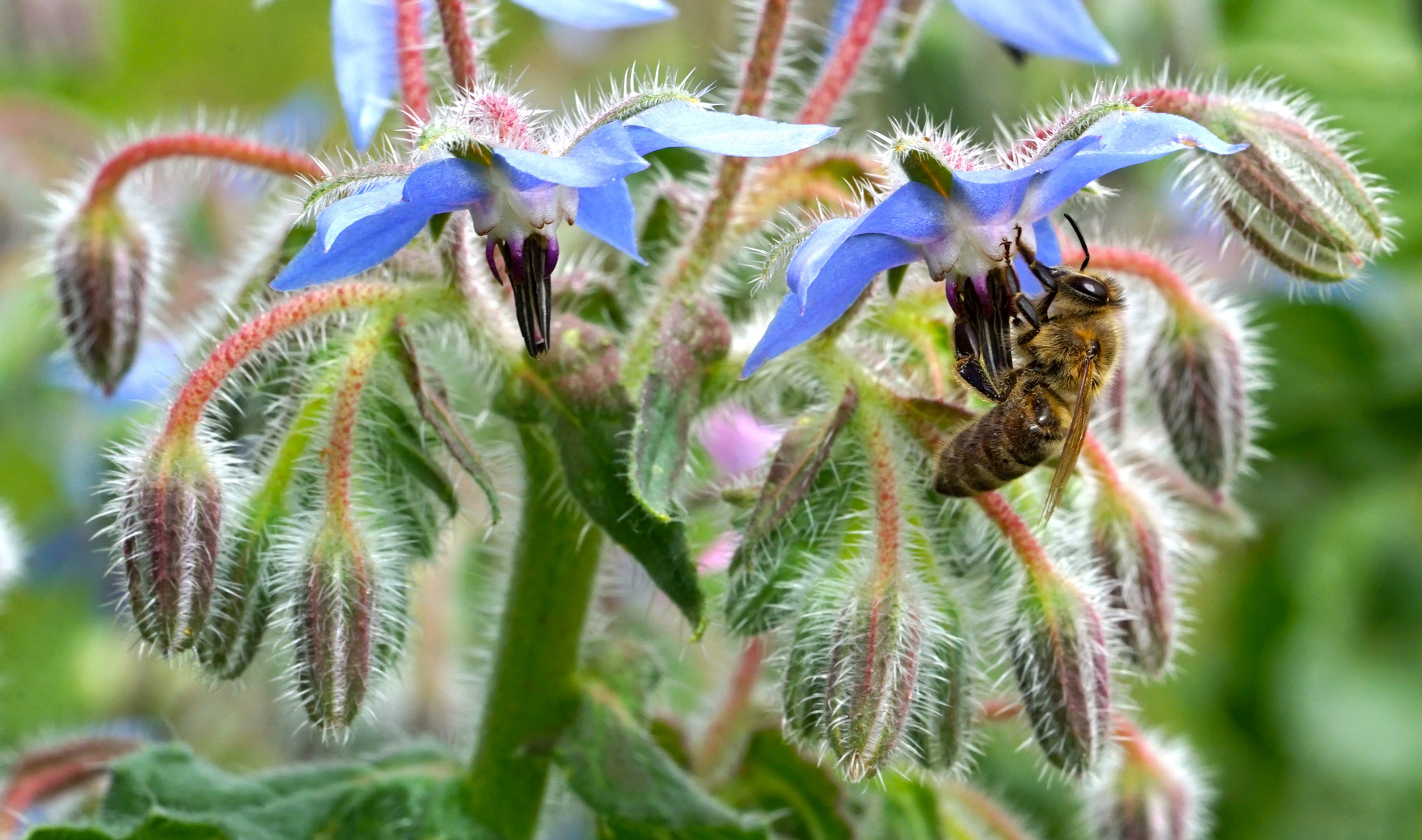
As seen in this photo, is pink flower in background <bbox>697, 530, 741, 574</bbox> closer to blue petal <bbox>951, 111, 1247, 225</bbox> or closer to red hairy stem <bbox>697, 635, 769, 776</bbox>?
red hairy stem <bbox>697, 635, 769, 776</bbox>

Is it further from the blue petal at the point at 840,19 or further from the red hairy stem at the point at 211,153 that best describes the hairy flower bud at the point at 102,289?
the blue petal at the point at 840,19

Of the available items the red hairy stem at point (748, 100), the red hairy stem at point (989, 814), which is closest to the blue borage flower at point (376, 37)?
the red hairy stem at point (748, 100)

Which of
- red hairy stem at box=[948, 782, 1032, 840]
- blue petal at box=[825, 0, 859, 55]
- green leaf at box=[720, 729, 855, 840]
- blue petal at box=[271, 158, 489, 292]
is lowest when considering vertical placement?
red hairy stem at box=[948, 782, 1032, 840]

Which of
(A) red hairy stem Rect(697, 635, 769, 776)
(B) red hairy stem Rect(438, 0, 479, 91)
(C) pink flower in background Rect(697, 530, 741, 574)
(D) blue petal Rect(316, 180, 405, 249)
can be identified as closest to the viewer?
(D) blue petal Rect(316, 180, 405, 249)

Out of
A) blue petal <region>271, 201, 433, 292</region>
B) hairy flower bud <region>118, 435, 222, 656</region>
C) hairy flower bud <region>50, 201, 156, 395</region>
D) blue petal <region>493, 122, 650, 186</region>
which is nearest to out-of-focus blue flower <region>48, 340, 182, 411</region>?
hairy flower bud <region>50, 201, 156, 395</region>

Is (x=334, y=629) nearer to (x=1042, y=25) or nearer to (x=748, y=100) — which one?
(x=748, y=100)
